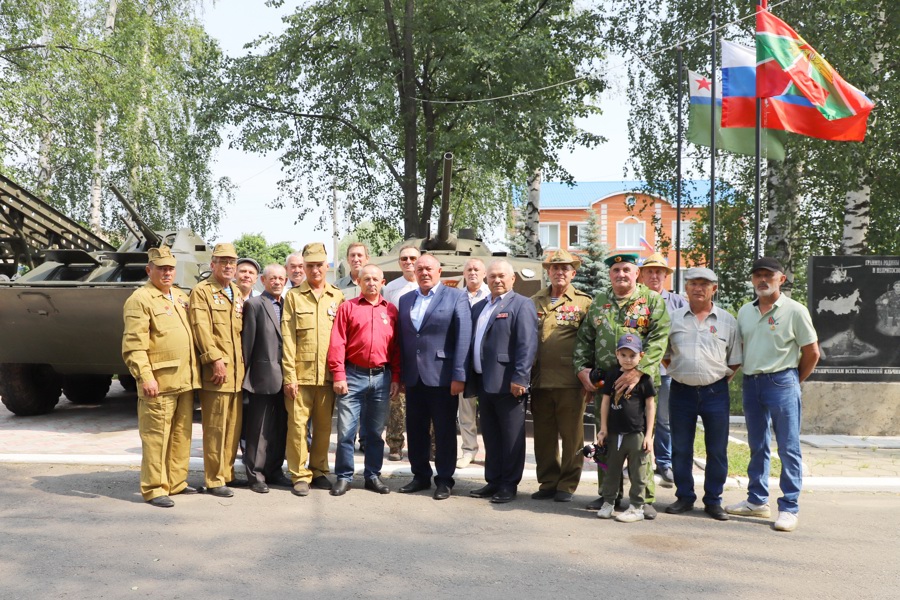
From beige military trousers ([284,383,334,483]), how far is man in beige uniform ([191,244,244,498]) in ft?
1.51

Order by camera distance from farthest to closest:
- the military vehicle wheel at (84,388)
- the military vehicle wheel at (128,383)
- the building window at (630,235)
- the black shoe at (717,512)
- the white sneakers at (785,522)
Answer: the building window at (630,235) → the military vehicle wheel at (128,383) → the military vehicle wheel at (84,388) → the black shoe at (717,512) → the white sneakers at (785,522)

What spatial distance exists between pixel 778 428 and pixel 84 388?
9.99 metres

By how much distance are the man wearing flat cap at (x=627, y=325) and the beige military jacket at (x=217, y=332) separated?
2693 mm

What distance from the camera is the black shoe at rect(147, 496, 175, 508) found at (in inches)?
260

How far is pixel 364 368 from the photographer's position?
23.3 ft

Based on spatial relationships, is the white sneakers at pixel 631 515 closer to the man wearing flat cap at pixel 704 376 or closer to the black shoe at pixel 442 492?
the man wearing flat cap at pixel 704 376

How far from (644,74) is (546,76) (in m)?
2.06

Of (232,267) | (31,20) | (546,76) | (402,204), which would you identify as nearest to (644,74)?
(546,76)

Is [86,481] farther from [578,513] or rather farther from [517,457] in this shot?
[578,513]

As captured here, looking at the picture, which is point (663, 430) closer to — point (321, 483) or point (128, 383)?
point (321, 483)

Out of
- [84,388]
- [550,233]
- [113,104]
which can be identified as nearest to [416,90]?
[113,104]

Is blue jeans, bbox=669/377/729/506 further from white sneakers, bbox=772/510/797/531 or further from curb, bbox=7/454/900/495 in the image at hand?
curb, bbox=7/454/900/495

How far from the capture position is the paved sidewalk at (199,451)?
7785 millimetres

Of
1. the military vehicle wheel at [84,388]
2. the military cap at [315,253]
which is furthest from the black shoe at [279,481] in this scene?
the military vehicle wheel at [84,388]
